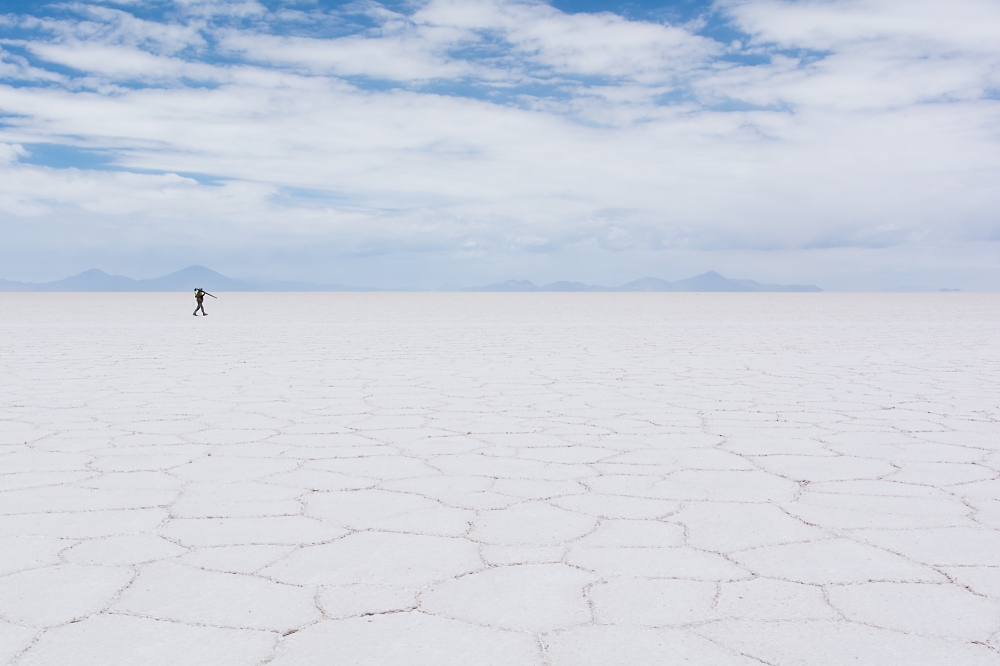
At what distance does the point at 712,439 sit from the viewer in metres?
3.39

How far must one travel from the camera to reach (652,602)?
1.69 meters

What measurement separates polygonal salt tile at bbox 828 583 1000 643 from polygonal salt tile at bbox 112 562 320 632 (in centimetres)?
Result: 107

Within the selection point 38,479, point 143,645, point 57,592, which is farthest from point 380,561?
point 38,479

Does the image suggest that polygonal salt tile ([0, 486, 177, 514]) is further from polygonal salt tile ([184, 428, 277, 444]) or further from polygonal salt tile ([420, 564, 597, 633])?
polygonal salt tile ([420, 564, 597, 633])

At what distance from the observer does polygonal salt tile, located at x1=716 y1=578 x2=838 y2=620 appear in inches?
64.1

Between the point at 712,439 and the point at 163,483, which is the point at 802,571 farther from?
the point at 163,483

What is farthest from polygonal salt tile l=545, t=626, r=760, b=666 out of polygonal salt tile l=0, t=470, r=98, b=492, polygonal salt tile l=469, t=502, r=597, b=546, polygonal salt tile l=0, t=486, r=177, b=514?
polygonal salt tile l=0, t=470, r=98, b=492

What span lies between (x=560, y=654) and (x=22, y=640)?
3.17 ft

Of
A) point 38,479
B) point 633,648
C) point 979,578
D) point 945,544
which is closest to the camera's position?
point 633,648

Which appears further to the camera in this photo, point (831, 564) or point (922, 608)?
point (831, 564)

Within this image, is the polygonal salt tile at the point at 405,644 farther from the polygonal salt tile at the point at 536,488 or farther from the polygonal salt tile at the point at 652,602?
the polygonal salt tile at the point at 536,488

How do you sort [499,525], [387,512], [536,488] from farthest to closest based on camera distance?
[536,488] < [387,512] < [499,525]

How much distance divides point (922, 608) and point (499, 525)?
1.00m

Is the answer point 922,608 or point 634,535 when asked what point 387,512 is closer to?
point 634,535
